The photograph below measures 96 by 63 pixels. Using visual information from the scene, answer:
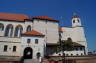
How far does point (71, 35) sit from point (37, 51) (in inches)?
1008

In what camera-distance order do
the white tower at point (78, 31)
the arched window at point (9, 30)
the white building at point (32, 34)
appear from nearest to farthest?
1. the white building at point (32, 34)
2. the arched window at point (9, 30)
3. the white tower at point (78, 31)

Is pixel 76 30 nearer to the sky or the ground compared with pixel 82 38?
nearer to the sky

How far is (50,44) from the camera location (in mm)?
37688

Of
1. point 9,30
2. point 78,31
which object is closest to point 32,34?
point 9,30

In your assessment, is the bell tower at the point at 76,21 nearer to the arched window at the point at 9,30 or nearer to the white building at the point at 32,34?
the white building at the point at 32,34

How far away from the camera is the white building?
2983cm

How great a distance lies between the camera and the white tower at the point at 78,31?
154ft

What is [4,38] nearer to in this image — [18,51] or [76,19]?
[18,51]

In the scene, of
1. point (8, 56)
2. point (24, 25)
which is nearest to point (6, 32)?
point (24, 25)

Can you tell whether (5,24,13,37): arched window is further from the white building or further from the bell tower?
the bell tower

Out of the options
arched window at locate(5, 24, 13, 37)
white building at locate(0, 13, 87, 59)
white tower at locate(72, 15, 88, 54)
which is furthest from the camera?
white tower at locate(72, 15, 88, 54)

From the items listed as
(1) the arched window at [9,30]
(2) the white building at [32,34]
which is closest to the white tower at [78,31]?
(2) the white building at [32,34]

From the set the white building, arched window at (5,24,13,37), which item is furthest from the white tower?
arched window at (5,24,13,37)

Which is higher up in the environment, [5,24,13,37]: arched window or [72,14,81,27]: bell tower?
[72,14,81,27]: bell tower
